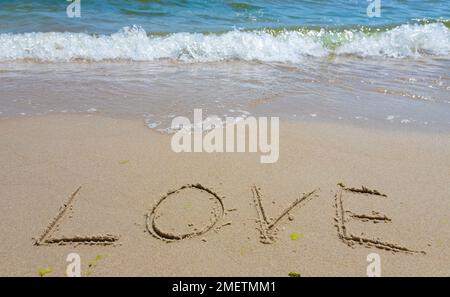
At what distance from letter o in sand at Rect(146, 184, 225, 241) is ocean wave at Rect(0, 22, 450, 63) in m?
3.98

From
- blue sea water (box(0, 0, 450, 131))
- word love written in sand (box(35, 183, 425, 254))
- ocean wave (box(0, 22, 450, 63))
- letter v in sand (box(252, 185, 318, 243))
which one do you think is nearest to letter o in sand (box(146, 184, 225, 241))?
word love written in sand (box(35, 183, 425, 254))

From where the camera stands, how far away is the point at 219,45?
6.77 m

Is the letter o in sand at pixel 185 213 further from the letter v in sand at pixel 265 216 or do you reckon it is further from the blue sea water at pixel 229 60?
the blue sea water at pixel 229 60

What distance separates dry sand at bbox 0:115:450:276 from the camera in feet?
7.09

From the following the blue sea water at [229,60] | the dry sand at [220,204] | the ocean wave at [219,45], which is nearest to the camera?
the dry sand at [220,204]

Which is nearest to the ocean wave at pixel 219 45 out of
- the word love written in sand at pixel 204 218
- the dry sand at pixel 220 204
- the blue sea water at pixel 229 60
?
the blue sea water at pixel 229 60

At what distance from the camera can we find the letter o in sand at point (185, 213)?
2.36 meters

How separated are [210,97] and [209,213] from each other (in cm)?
212

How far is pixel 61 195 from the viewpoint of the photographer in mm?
2643

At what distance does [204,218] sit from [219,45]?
15.9 feet

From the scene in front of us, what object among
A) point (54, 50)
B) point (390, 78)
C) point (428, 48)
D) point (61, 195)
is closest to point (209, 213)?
point (61, 195)

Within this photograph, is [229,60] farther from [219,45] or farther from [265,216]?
[265,216]

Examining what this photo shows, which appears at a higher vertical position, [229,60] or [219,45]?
[219,45]

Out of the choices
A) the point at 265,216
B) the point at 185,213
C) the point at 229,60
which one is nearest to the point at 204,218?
the point at 185,213
